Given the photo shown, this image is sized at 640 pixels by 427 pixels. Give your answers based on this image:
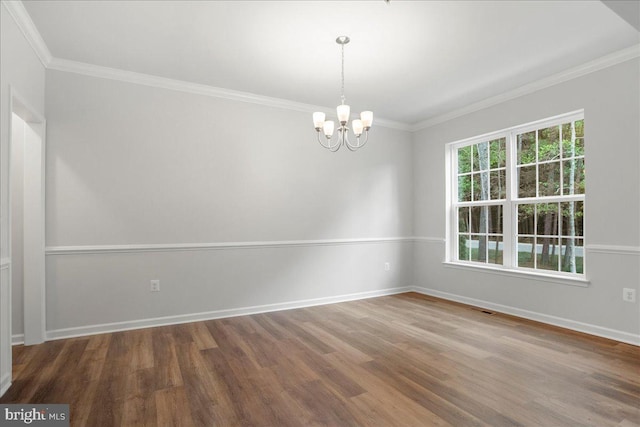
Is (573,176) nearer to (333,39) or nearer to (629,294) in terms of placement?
(629,294)

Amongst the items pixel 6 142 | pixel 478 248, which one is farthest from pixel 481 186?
pixel 6 142

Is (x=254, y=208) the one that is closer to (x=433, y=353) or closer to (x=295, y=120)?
(x=295, y=120)

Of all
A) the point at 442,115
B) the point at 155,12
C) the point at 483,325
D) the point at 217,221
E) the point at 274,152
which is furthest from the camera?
the point at 442,115

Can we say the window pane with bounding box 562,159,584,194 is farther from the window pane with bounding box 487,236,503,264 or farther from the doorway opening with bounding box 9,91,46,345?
the doorway opening with bounding box 9,91,46,345

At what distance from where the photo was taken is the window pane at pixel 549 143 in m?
3.74

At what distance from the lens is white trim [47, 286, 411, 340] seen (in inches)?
130

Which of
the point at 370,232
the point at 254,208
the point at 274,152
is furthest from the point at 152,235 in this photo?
the point at 370,232

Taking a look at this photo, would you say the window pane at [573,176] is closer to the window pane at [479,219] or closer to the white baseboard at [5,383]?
the window pane at [479,219]

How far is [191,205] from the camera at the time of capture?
3.83 metres

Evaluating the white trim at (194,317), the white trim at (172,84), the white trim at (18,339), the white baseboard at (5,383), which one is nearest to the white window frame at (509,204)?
the white trim at (194,317)

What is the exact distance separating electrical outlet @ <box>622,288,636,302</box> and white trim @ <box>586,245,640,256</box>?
336mm

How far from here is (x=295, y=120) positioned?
448 centimetres

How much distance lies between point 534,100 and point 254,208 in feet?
11.4

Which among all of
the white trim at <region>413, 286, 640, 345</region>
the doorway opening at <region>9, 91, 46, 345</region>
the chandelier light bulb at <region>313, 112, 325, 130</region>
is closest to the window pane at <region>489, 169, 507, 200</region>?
the white trim at <region>413, 286, 640, 345</region>
